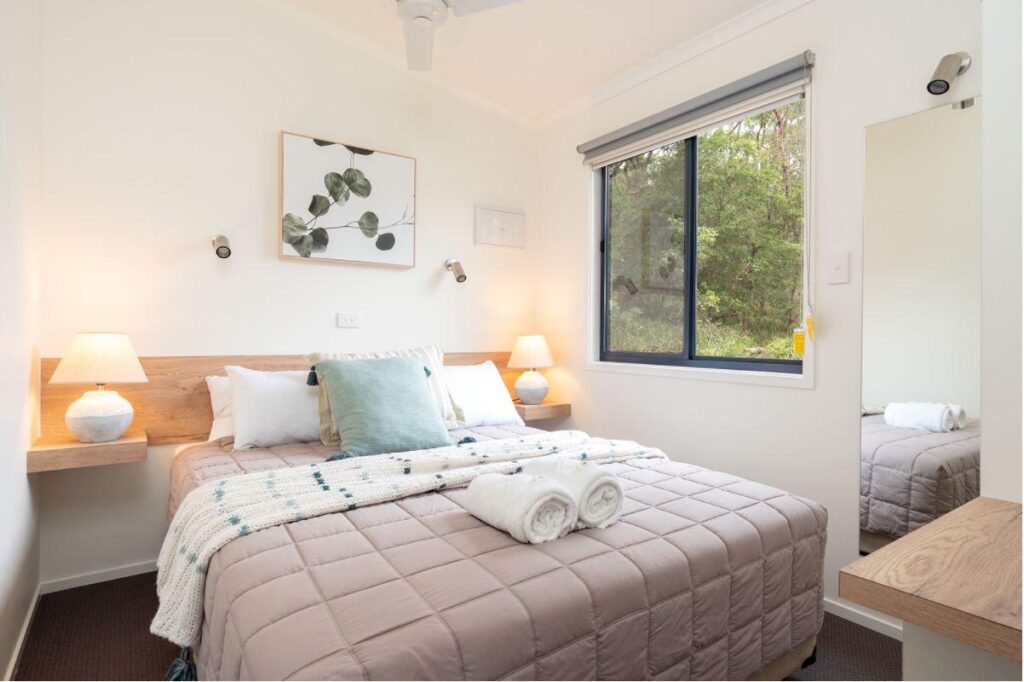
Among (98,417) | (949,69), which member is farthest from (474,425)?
(949,69)

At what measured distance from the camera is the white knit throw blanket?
54.3 inches

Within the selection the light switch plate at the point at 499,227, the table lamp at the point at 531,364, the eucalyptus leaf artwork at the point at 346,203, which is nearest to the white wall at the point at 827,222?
the table lamp at the point at 531,364

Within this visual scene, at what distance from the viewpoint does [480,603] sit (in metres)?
1.09

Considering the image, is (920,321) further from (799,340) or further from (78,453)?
(78,453)

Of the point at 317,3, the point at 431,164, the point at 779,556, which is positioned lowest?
the point at 779,556

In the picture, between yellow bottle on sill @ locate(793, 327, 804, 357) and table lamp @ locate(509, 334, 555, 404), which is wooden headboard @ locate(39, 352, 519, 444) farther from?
yellow bottle on sill @ locate(793, 327, 804, 357)

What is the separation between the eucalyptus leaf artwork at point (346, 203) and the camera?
9.53 ft

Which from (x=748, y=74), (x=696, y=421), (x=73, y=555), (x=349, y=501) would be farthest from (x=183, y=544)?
(x=748, y=74)

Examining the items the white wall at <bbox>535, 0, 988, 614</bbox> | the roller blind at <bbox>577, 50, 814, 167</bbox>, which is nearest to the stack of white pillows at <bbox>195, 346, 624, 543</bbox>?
the white wall at <bbox>535, 0, 988, 614</bbox>

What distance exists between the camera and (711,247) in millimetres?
2885

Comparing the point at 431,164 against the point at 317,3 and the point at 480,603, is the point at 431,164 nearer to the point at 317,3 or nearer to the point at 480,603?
the point at 317,3

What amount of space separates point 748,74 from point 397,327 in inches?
89.4

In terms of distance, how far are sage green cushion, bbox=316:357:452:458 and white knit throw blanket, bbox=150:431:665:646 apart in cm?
12

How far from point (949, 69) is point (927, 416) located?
1.21m
